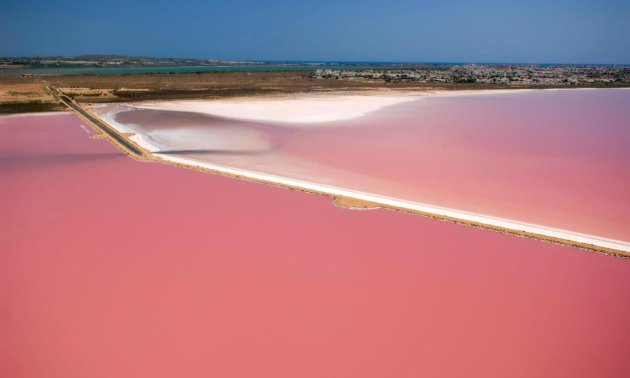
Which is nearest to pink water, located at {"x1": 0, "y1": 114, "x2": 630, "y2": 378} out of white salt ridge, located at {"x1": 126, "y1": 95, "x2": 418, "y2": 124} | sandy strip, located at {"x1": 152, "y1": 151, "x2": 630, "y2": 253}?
sandy strip, located at {"x1": 152, "y1": 151, "x2": 630, "y2": 253}

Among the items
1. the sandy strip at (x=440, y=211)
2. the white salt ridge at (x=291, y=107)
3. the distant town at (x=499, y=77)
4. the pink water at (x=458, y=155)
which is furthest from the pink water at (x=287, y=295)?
the distant town at (x=499, y=77)

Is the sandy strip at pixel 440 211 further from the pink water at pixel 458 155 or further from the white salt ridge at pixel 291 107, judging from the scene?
the white salt ridge at pixel 291 107

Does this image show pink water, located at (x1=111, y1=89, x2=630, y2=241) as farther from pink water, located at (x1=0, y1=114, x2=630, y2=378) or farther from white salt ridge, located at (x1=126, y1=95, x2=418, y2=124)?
pink water, located at (x1=0, y1=114, x2=630, y2=378)

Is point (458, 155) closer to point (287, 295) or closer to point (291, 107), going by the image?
point (287, 295)

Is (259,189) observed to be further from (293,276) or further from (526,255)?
(526,255)

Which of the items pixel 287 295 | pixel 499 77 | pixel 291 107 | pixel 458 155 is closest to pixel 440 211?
pixel 287 295

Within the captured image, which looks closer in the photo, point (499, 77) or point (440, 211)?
point (440, 211)
